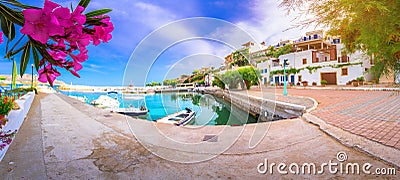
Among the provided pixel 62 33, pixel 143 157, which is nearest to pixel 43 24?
pixel 62 33

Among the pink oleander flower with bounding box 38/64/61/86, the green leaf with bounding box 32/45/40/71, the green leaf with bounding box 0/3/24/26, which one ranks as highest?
the green leaf with bounding box 0/3/24/26

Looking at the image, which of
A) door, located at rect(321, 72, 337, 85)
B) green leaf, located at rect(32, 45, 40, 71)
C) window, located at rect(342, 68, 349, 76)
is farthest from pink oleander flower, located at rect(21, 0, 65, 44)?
door, located at rect(321, 72, 337, 85)

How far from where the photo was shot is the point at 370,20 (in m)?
1.27

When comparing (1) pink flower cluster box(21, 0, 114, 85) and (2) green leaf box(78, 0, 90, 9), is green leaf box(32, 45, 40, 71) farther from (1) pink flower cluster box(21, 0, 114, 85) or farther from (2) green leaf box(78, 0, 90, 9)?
(2) green leaf box(78, 0, 90, 9)

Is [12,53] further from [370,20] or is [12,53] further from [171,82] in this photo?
[171,82]

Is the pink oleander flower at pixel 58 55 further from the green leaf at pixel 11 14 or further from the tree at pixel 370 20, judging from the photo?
the tree at pixel 370 20

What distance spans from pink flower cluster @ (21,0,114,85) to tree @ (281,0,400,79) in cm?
137

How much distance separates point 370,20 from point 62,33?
5.67 feet

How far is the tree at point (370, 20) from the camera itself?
112 cm

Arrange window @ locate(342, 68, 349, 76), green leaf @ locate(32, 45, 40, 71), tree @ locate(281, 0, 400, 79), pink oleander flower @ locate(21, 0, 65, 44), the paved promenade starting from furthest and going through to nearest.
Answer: window @ locate(342, 68, 349, 76)
the paved promenade
tree @ locate(281, 0, 400, 79)
green leaf @ locate(32, 45, 40, 71)
pink oleander flower @ locate(21, 0, 65, 44)

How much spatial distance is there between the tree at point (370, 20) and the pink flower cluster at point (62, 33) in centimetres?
137

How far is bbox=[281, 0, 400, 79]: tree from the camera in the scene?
3.67ft

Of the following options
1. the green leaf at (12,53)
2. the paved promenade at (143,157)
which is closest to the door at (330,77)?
the paved promenade at (143,157)

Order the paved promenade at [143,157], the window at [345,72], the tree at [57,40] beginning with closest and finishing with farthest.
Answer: the tree at [57,40]
the paved promenade at [143,157]
the window at [345,72]
